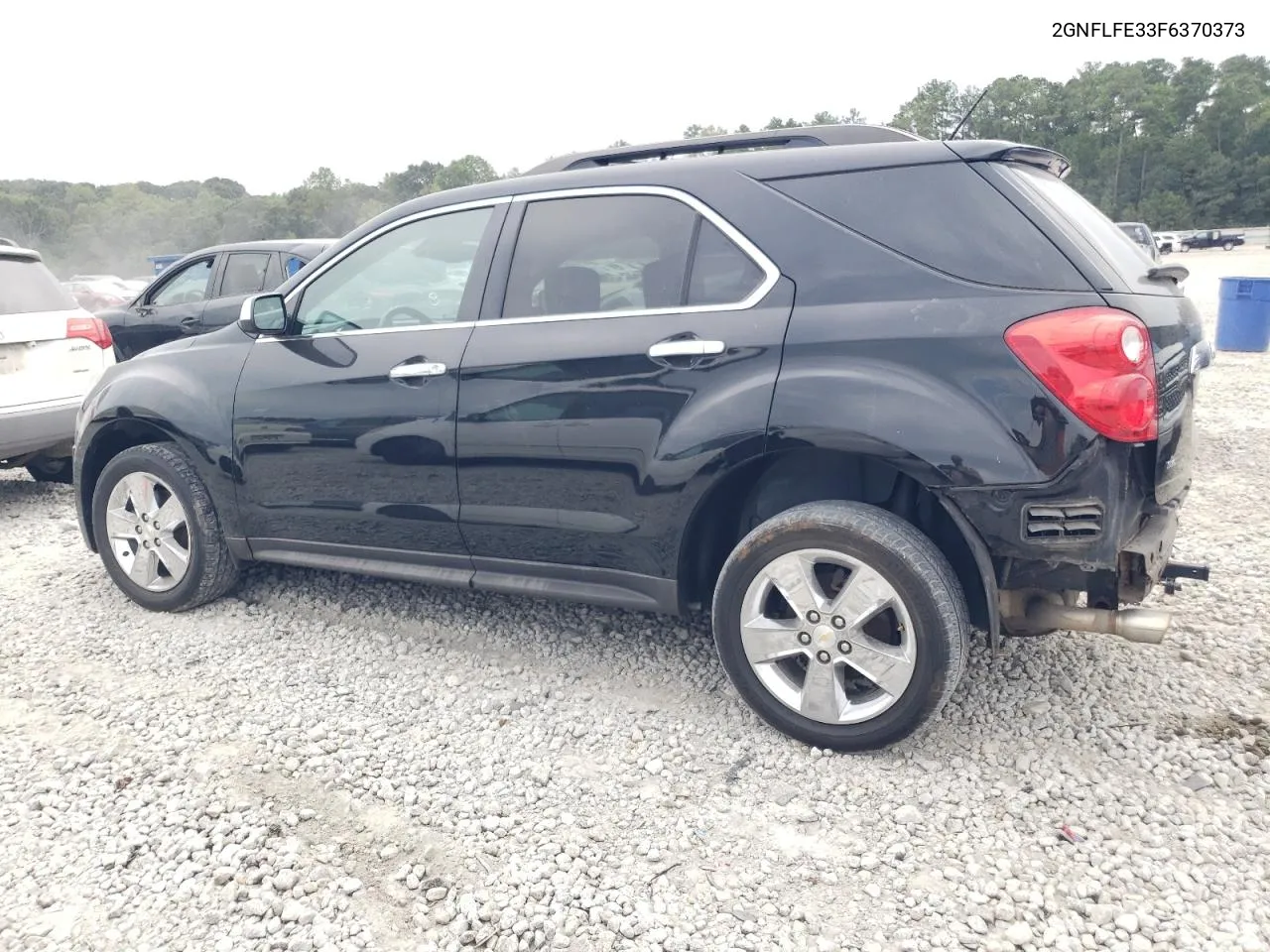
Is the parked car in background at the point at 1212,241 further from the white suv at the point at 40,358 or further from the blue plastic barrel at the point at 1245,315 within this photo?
the white suv at the point at 40,358

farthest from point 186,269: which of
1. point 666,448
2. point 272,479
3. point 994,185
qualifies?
point 994,185

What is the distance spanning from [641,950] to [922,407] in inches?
62.4

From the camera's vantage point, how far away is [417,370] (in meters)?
3.50

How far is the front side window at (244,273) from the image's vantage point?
28.4 feet

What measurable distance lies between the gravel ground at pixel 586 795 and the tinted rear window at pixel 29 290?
289cm

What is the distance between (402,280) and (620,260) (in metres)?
1.02

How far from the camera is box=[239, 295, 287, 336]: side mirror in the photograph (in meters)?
3.88

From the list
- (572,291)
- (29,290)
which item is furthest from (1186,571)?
(29,290)

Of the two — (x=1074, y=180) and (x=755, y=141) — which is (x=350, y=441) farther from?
(x=1074, y=180)

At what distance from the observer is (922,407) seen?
267 centimetres

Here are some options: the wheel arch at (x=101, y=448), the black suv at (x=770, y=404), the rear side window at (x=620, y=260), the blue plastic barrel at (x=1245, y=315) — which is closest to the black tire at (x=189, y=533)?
the wheel arch at (x=101, y=448)

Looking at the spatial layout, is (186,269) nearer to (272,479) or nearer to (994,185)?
(272,479)

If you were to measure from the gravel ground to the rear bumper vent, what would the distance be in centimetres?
75

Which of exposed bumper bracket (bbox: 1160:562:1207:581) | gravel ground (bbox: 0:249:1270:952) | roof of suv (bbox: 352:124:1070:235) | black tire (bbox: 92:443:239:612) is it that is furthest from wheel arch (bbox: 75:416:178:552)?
exposed bumper bracket (bbox: 1160:562:1207:581)
